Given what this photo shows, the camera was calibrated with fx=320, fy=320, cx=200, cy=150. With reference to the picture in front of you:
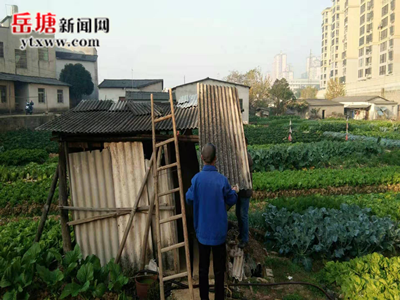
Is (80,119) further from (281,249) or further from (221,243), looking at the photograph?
(281,249)

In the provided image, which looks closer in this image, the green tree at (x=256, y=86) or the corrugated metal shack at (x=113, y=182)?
the corrugated metal shack at (x=113, y=182)

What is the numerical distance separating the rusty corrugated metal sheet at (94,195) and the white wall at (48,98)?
31.9 metres

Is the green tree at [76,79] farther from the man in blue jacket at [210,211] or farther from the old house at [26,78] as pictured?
the man in blue jacket at [210,211]

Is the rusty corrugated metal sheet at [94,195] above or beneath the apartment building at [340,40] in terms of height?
beneath

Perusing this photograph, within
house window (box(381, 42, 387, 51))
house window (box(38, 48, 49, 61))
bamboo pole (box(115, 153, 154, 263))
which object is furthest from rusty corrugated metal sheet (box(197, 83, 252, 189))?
house window (box(381, 42, 387, 51))

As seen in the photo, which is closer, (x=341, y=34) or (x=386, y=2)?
(x=386, y=2)

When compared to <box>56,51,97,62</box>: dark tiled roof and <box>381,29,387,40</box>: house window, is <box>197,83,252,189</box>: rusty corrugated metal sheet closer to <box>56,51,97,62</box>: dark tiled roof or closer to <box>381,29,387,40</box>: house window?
<box>56,51,97,62</box>: dark tiled roof

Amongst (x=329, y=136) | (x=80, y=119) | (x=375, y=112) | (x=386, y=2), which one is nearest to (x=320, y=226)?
(x=80, y=119)

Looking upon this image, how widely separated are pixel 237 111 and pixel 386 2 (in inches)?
3056

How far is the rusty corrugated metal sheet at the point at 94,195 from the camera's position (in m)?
5.90

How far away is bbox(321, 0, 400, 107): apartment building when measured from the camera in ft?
206

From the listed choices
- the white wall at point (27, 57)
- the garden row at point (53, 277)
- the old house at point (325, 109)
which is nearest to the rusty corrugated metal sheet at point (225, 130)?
the garden row at point (53, 277)

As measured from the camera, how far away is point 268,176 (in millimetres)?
13102

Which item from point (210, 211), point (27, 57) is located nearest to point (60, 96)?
point (27, 57)
